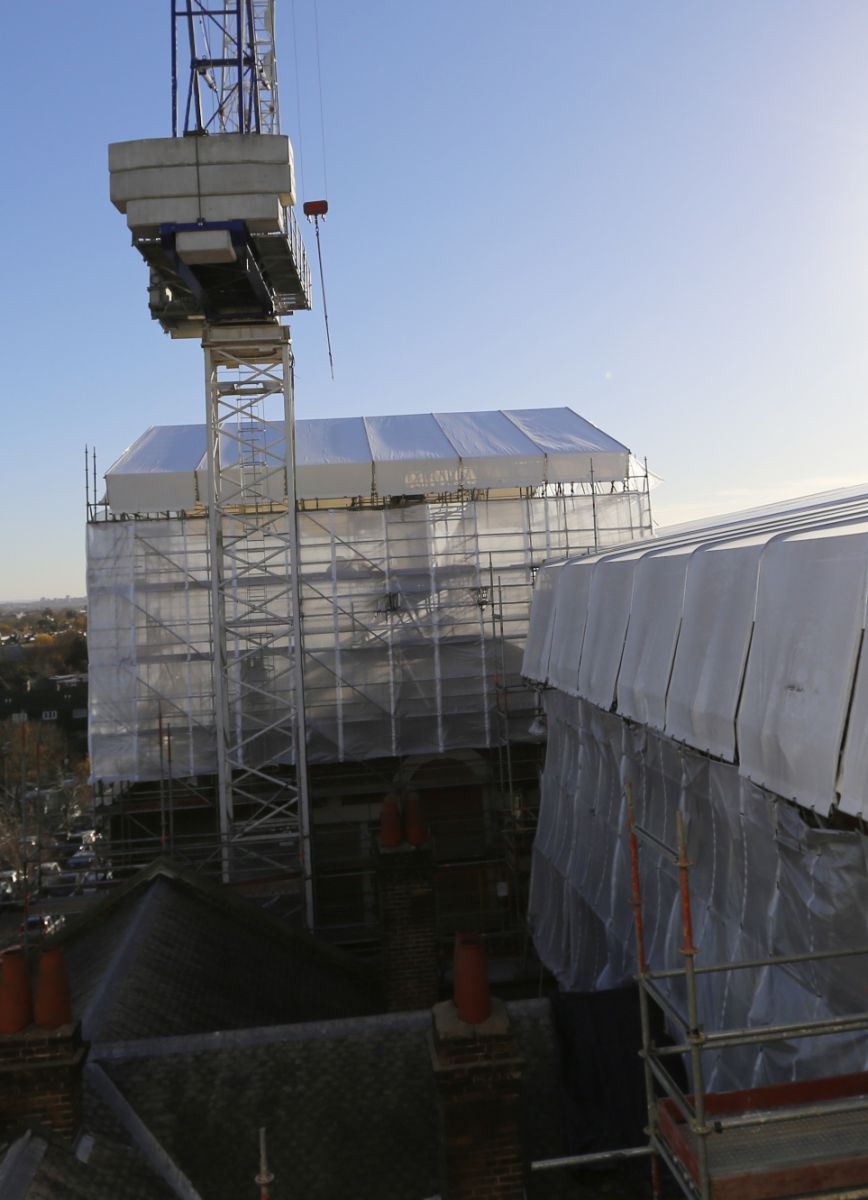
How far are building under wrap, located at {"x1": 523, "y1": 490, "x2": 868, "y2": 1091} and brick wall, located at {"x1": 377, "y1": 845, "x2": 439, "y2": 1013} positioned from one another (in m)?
2.08

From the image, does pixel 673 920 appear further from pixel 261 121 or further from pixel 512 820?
pixel 261 121

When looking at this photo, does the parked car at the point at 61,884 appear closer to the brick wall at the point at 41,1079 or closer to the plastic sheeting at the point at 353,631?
the plastic sheeting at the point at 353,631

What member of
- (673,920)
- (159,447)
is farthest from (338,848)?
(673,920)

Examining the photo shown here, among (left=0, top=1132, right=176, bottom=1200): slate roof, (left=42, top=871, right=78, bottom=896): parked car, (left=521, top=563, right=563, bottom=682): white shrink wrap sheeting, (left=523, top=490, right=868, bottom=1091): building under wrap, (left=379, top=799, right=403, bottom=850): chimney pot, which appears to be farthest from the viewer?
(left=42, top=871, right=78, bottom=896): parked car

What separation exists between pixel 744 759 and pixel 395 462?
13465 millimetres

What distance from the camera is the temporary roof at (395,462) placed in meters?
18.5

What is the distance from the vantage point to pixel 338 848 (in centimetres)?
1947

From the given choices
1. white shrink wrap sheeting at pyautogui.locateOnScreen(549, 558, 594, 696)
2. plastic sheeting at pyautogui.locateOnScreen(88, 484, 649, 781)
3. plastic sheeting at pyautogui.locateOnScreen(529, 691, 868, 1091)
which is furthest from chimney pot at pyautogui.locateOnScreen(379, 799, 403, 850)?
plastic sheeting at pyautogui.locateOnScreen(88, 484, 649, 781)

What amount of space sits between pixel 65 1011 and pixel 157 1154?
1300 millimetres

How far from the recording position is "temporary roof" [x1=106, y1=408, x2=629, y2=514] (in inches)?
728

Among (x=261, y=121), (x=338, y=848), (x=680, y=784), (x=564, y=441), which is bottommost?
(x=338, y=848)

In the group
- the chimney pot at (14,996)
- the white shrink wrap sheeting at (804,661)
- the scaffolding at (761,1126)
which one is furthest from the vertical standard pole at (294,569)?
the scaffolding at (761,1126)

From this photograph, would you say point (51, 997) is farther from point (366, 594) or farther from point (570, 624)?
point (366, 594)

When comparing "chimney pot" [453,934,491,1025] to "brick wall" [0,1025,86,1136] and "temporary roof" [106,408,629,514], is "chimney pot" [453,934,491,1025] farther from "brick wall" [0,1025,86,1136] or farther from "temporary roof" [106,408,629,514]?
"temporary roof" [106,408,629,514]
